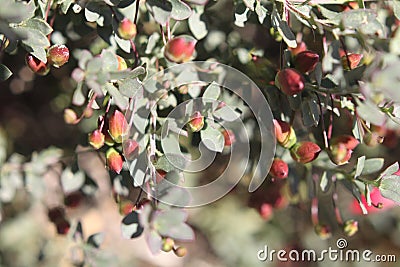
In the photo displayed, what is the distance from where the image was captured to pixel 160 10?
78 cm

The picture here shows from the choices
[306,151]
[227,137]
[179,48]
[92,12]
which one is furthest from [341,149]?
[92,12]

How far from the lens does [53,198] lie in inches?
62.2

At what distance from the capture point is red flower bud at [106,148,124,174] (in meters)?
0.82

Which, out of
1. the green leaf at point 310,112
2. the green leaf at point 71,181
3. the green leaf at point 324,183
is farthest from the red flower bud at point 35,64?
the green leaf at point 324,183

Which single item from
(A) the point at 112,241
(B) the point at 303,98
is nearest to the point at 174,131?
(B) the point at 303,98

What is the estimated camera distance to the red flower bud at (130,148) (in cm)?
80

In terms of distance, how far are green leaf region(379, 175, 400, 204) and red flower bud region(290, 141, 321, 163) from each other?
100 mm

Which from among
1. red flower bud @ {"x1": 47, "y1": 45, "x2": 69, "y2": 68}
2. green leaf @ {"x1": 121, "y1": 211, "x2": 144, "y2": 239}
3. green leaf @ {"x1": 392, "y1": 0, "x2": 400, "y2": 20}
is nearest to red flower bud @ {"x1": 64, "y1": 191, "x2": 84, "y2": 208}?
green leaf @ {"x1": 121, "y1": 211, "x2": 144, "y2": 239}

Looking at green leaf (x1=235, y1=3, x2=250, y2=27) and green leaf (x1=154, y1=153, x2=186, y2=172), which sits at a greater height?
green leaf (x1=235, y1=3, x2=250, y2=27)

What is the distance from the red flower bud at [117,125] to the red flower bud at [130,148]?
0.04 feet

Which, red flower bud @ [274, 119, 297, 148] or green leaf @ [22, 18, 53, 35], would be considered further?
red flower bud @ [274, 119, 297, 148]

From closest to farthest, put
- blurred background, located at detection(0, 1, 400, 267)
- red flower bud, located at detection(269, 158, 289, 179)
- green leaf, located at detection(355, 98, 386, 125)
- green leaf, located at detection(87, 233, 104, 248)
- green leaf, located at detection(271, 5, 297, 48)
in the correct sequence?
green leaf, located at detection(355, 98, 386, 125), green leaf, located at detection(271, 5, 297, 48), red flower bud, located at detection(269, 158, 289, 179), green leaf, located at detection(87, 233, 104, 248), blurred background, located at detection(0, 1, 400, 267)

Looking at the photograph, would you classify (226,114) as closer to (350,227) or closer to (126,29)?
(126,29)

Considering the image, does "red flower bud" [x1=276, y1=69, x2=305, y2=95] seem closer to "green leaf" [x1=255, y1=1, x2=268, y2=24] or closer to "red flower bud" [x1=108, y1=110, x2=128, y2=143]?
"green leaf" [x1=255, y1=1, x2=268, y2=24]
